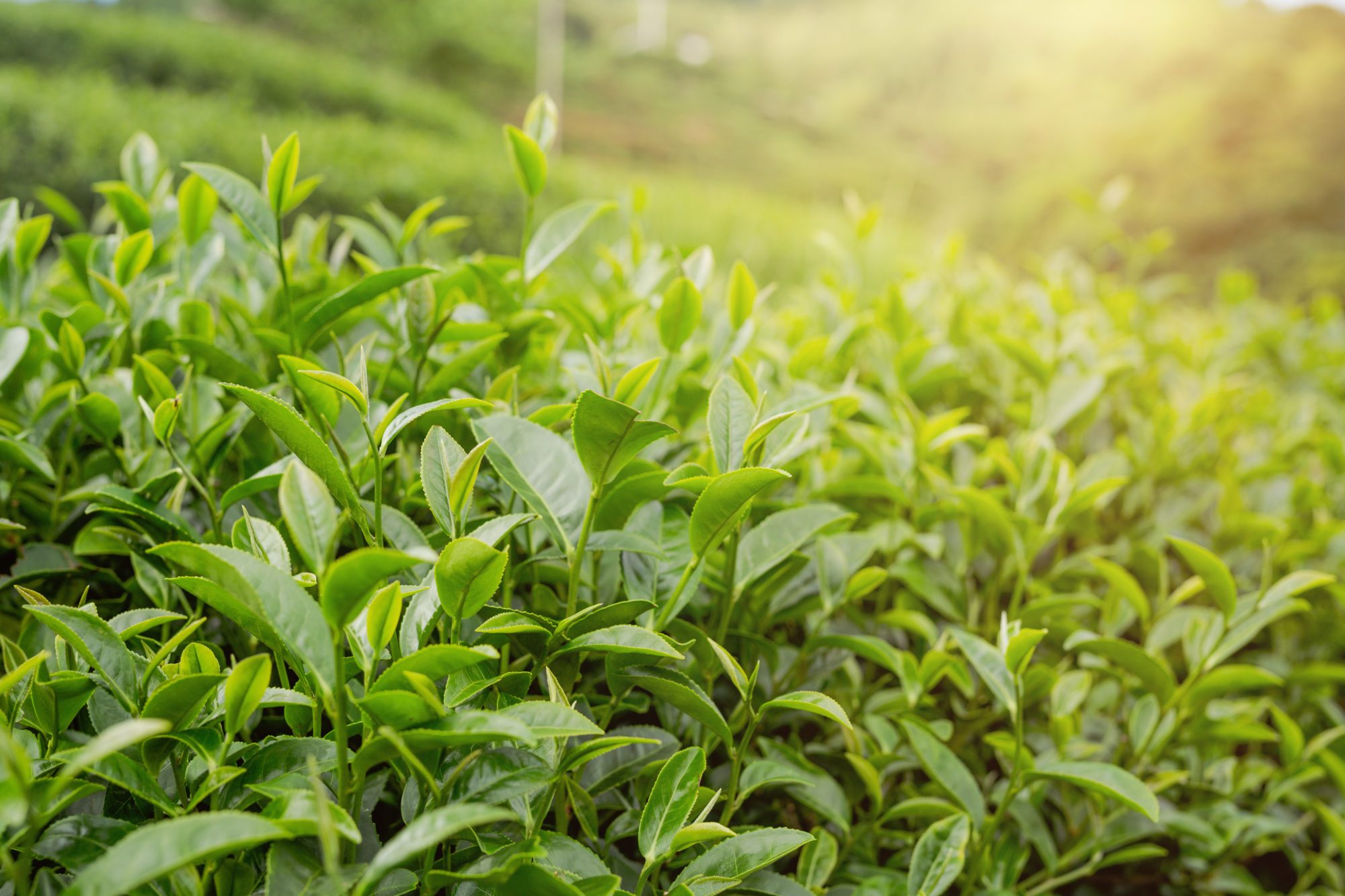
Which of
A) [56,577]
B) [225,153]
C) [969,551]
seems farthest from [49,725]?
[225,153]

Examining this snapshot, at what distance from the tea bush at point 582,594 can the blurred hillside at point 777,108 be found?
3.65 ft

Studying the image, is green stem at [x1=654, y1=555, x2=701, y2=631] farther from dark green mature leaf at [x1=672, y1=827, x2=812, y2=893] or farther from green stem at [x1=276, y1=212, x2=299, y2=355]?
green stem at [x1=276, y1=212, x2=299, y2=355]

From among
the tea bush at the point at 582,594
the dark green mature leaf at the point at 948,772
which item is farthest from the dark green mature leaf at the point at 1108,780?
the dark green mature leaf at the point at 948,772

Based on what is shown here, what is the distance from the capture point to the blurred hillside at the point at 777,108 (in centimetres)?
662

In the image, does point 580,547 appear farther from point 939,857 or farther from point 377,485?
point 939,857

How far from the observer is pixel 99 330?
1.06 metres

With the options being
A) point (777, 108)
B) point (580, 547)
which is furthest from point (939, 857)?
point (777, 108)

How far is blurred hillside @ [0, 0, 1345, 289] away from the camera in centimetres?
662

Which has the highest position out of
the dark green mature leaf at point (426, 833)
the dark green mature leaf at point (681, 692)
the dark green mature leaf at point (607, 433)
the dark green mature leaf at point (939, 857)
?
the dark green mature leaf at point (607, 433)

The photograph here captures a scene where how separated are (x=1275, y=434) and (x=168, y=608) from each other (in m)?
2.13

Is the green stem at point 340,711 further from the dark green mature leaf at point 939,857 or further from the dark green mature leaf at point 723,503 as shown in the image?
the dark green mature leaf at point 939,857

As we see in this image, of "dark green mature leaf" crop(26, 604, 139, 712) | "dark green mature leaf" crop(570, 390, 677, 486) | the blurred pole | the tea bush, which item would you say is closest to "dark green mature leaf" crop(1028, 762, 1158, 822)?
the tea bush

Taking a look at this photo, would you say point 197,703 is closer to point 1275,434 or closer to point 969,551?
point 969,551

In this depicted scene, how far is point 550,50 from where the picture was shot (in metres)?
17.6
